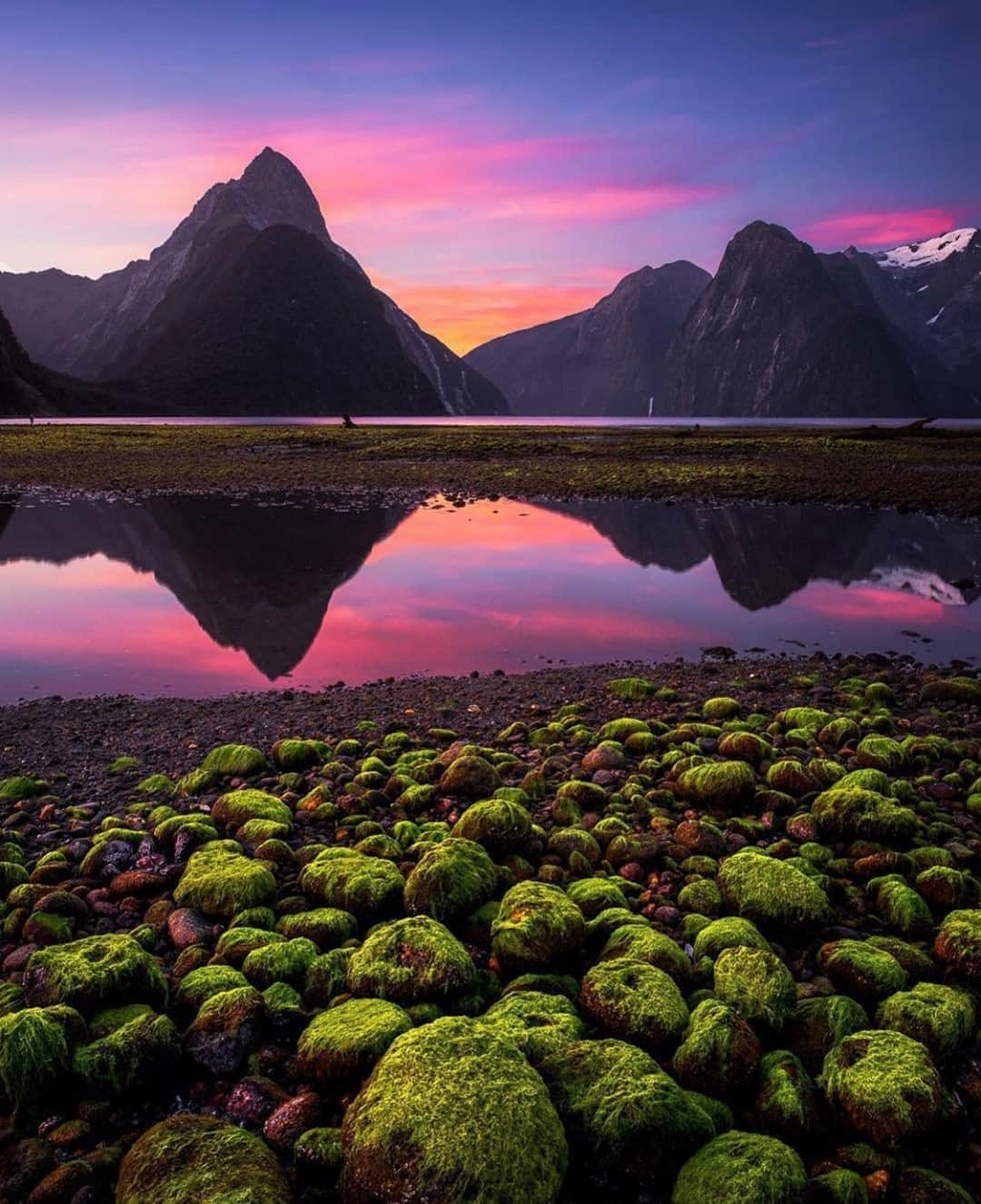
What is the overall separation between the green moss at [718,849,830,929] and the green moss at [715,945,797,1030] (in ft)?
2.44

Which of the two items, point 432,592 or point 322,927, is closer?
point 322,927

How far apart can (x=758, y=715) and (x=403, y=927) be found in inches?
267

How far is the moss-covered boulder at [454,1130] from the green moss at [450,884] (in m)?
1.92

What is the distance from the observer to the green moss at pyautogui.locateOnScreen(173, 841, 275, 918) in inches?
249

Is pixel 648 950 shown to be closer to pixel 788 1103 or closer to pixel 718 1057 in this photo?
pixel 718 1057

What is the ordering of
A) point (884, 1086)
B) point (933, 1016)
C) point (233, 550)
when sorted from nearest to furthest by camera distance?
point (884, 1086)
point (933, 1016)
point (233, 550)

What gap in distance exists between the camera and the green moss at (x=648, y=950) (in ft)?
18.0

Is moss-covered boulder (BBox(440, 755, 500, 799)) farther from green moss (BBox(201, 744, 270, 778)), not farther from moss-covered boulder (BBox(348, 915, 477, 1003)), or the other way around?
moss-covered boulder (BBox(348, 915, 477, 1003))

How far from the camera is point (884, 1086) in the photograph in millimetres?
4402

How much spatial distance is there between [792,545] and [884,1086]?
25267 millimetres

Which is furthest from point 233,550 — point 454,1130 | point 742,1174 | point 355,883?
point 742,1174

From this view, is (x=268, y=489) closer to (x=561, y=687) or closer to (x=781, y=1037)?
(x=561, y=687)

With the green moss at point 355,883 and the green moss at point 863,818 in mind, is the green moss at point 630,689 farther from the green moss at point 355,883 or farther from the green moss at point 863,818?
the green moss at point 355,883

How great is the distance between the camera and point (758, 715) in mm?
10867
